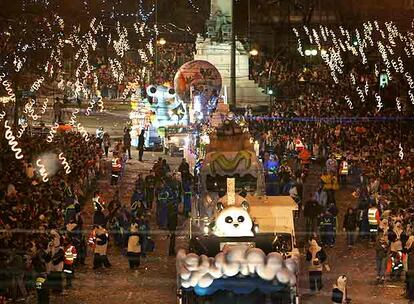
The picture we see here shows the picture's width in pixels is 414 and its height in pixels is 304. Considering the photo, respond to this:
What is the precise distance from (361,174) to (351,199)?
1.67 metres

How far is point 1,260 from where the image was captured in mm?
17953

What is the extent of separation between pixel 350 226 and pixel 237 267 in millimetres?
10847

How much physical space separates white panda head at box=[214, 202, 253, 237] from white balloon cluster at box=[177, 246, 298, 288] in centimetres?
191

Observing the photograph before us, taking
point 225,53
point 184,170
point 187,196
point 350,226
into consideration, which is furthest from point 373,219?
point 225,53

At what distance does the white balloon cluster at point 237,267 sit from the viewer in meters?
13.0

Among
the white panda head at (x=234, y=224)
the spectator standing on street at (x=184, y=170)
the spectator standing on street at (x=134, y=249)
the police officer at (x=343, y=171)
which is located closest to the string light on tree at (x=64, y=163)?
the spectator standing on street at (x=184, y=170)

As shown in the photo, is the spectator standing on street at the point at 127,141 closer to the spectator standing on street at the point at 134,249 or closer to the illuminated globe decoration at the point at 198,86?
the illuminated globe decoration at the point at 198,86

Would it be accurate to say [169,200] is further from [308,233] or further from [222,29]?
[222,29]

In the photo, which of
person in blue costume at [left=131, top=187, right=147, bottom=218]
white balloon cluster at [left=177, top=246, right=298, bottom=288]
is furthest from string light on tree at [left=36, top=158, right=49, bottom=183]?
white balloon cluster at [left=177, top=246, right=298, bottom=288]

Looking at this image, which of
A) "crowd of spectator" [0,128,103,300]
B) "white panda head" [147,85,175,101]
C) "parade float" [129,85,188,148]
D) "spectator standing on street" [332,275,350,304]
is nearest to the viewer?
"spectator standing on street" [332,275,350,304]

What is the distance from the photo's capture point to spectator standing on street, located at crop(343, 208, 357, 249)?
23234 mm

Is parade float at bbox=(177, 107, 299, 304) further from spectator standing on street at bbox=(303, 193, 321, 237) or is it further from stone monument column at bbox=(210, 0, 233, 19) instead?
stone monument column at bbox=(210, 0, 233, 19)

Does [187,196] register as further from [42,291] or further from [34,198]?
[42,291]

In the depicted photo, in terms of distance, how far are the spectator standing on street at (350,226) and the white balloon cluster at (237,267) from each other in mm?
10048
